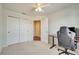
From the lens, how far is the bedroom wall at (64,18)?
2079mm

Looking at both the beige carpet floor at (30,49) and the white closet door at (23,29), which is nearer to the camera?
the beige carpet floor at (30,49)

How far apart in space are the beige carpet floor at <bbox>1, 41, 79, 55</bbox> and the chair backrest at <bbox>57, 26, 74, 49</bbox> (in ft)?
0.67

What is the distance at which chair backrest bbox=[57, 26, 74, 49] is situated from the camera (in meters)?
2.13

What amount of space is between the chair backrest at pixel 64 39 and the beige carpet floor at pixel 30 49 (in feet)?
0.67

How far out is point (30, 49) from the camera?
7.11 ft

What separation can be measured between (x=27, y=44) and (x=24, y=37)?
20 cm

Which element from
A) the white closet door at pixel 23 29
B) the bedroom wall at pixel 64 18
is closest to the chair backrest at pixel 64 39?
the bedroom wall at pixel 64 18

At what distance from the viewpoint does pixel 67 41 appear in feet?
7.25

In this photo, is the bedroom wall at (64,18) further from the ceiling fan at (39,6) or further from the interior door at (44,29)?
the ceiling fan at (39,6)

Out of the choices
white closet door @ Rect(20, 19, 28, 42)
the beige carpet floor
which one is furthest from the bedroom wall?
white closet door @ Rect(20, 19, 28, 42)

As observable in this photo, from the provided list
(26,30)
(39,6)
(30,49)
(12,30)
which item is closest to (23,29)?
(26,30)

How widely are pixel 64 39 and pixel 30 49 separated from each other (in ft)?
2.96

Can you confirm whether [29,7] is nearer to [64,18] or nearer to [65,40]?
[64,18]
